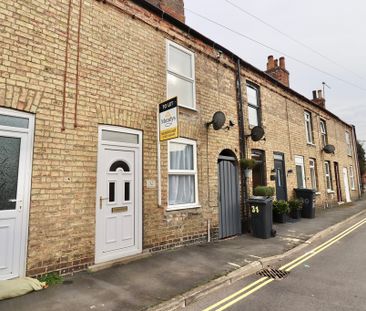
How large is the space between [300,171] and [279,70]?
219 inches

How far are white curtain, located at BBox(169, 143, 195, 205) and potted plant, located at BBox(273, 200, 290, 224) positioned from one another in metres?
4.59

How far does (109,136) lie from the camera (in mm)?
5867

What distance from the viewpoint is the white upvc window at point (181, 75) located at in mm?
7609

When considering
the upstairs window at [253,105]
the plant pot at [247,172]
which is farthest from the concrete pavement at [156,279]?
the upstairs window at [253,105]

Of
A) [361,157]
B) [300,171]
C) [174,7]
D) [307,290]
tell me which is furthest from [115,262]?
[361,157]

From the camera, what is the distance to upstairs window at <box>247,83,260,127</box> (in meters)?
10.8

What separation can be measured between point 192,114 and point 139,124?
206 centimetres

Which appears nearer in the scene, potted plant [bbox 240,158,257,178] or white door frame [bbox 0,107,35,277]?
white door frame [bbox 0,107,35,277]

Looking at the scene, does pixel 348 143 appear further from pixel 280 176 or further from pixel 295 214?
pixel 295 214

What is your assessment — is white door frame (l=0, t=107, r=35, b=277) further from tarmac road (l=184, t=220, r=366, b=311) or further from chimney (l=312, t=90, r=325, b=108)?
chimney (l=312, t=90, r=325, b=108)

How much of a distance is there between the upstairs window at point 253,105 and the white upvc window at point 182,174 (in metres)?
3.94

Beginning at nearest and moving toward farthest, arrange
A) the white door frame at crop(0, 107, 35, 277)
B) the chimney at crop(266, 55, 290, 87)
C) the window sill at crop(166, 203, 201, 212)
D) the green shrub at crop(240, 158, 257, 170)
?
the white door frame at crop(0, 107, 35, 277), the window sill at crop(166, 203, 201, 212), the green shrub at crop(240, 158, 257, 170), the chimney at crop(266, 55, 290, 87)

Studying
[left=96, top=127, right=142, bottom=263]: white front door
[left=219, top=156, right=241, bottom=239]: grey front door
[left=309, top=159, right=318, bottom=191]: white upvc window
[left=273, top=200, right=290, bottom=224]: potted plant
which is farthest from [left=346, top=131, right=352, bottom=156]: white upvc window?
[left=96, top=127, right=142, bottom=263]: white front door

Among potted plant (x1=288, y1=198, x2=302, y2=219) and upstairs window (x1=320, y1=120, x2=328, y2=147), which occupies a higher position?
upstairs window (x1=320, y1=120, x2=328, y2=147)
